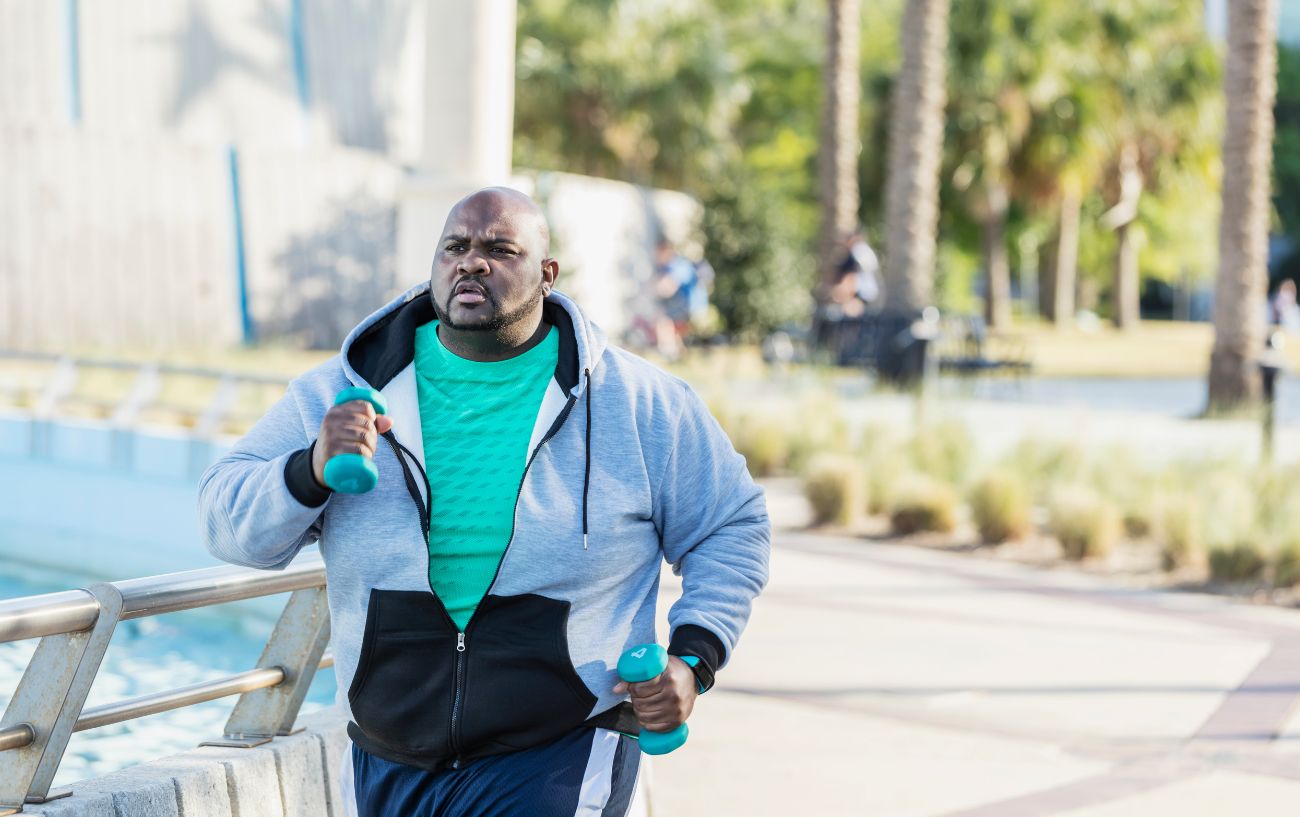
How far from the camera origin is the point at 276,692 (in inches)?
148

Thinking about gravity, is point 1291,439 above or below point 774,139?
below

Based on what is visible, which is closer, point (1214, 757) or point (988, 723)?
point (1214, 757)

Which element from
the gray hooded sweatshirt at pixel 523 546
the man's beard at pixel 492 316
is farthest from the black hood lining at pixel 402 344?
the man's beard at pixel 492 316

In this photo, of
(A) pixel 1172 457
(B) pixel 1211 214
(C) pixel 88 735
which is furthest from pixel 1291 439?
(B) pixel 1211 214

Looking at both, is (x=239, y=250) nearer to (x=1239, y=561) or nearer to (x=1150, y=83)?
(x=1239, y=561)

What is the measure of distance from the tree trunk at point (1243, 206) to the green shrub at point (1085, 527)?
25.3 feet

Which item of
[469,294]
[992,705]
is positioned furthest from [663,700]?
[992,705]

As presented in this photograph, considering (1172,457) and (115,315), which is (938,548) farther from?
(115,315)

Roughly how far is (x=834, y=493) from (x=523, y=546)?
28.0ft

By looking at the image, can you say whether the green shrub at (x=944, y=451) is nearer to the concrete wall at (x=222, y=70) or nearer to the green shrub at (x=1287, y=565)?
the green shrub at (x=1287, y=565)

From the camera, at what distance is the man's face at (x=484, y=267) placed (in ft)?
8.71

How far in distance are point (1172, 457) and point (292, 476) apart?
10.3 metres

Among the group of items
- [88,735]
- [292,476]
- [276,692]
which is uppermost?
[292,476]

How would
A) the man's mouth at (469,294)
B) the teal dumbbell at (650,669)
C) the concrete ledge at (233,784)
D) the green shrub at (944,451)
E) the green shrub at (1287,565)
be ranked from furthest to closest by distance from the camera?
the green shrub at (944,451), the green shrub at (1287,565), the concrete ledge at (233,784), the man's mouth at (469,294), the teal dumbbell at (650,669)
